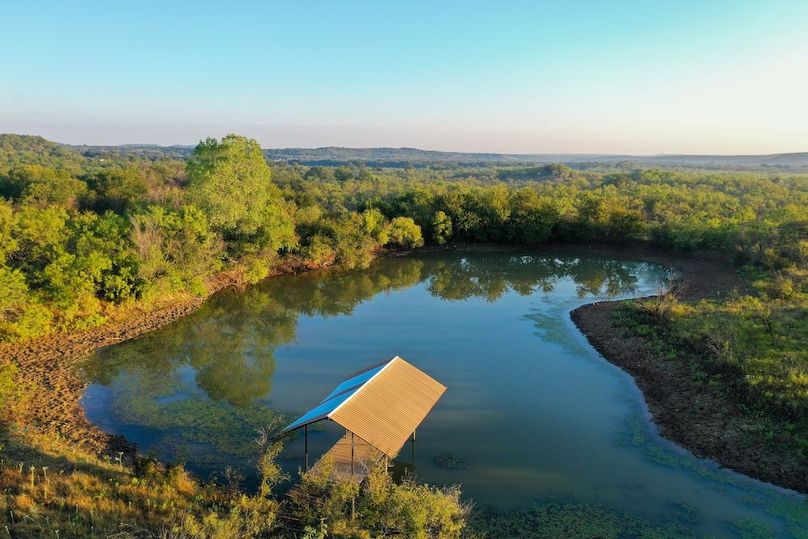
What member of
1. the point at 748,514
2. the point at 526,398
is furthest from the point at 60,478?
the point at 748,514

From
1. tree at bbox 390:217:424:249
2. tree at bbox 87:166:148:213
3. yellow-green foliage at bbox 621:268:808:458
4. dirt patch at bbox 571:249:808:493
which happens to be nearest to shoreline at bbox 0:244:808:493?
dirt patch at bbox 571:249:808:493

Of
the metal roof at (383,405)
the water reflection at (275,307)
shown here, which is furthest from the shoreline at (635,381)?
the metal roof at (383,405)

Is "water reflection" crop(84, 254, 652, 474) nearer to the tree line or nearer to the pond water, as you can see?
the pond water

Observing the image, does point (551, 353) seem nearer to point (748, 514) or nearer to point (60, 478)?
point (748, 514)

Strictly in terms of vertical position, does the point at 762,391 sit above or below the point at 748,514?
above

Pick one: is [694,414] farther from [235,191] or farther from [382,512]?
[235,191]
